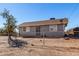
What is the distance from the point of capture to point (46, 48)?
5.82 meters

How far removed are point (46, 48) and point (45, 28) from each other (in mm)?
375

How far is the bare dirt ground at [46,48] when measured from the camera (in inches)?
226

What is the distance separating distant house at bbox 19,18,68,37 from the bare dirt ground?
0.10 meters

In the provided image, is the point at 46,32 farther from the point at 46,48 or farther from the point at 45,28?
the point at 46,48

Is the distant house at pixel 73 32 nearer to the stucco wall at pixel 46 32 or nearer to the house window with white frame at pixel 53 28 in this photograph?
the stucco wall at pixel 46 32

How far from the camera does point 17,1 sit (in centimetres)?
563

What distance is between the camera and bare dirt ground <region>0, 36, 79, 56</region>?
5750 mm

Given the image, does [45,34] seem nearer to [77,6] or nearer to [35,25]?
[35,25]

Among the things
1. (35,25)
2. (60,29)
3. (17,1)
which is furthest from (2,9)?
(60,29)

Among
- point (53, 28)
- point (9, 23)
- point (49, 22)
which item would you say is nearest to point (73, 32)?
point (53, 28)

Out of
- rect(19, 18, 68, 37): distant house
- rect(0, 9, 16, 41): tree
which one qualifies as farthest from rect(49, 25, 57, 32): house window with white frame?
rect(0, 9, 16, 41): tree

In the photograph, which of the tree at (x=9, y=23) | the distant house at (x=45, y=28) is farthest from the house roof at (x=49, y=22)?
the tree at (x=9, y=23)

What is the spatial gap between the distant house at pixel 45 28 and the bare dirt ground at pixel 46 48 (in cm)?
10

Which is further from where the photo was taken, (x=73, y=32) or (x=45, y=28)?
(x=45, y=28)
